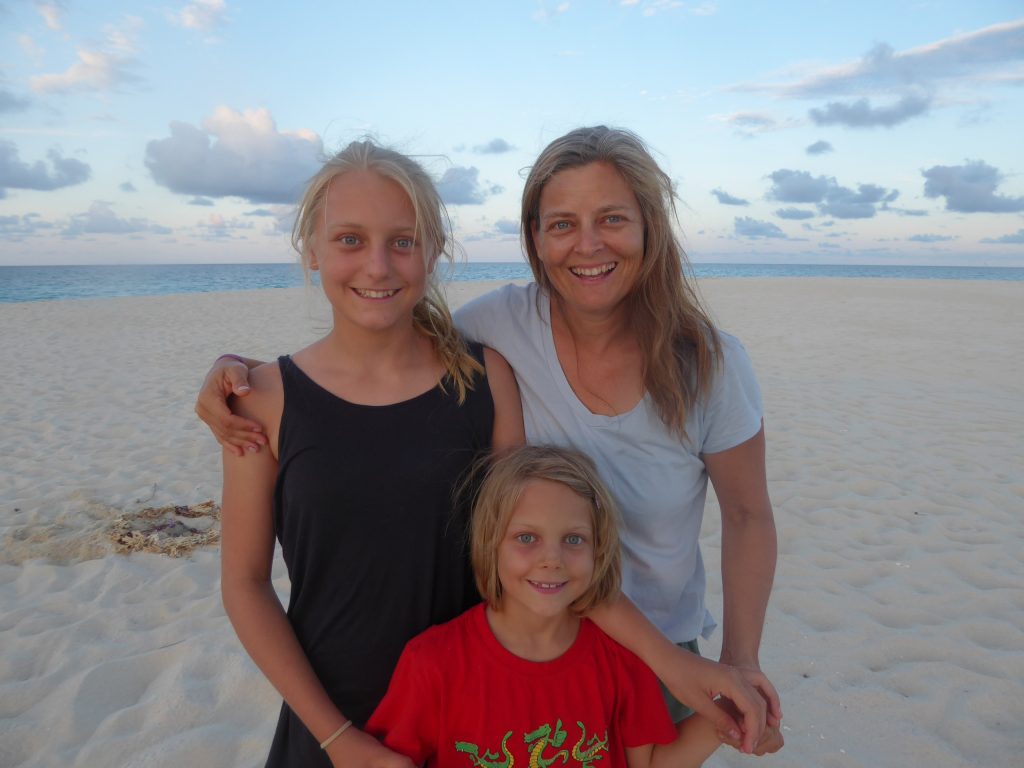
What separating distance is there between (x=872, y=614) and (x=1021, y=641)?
0.65 metres

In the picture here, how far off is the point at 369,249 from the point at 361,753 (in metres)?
1.10

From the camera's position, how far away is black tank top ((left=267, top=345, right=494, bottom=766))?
160 cm

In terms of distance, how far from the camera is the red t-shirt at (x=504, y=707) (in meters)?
1.55

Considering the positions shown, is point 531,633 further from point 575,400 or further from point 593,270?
point 593,270

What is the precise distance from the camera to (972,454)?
639 cm

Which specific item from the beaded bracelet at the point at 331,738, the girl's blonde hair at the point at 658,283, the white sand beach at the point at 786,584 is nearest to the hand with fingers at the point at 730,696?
the girl's blonde hair at the point at 658,283

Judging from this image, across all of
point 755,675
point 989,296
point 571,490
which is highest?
point 571,490

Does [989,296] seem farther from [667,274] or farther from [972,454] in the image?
[667,274]

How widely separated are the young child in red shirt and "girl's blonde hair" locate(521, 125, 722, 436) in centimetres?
30

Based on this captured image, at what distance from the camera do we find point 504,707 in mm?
1570

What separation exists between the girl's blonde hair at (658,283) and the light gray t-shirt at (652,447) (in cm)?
5

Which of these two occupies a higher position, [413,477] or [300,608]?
[413,477]

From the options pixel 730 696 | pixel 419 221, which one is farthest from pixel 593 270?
pixel 730 696

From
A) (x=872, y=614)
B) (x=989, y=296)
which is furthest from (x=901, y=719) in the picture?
(x=989, y=296)
